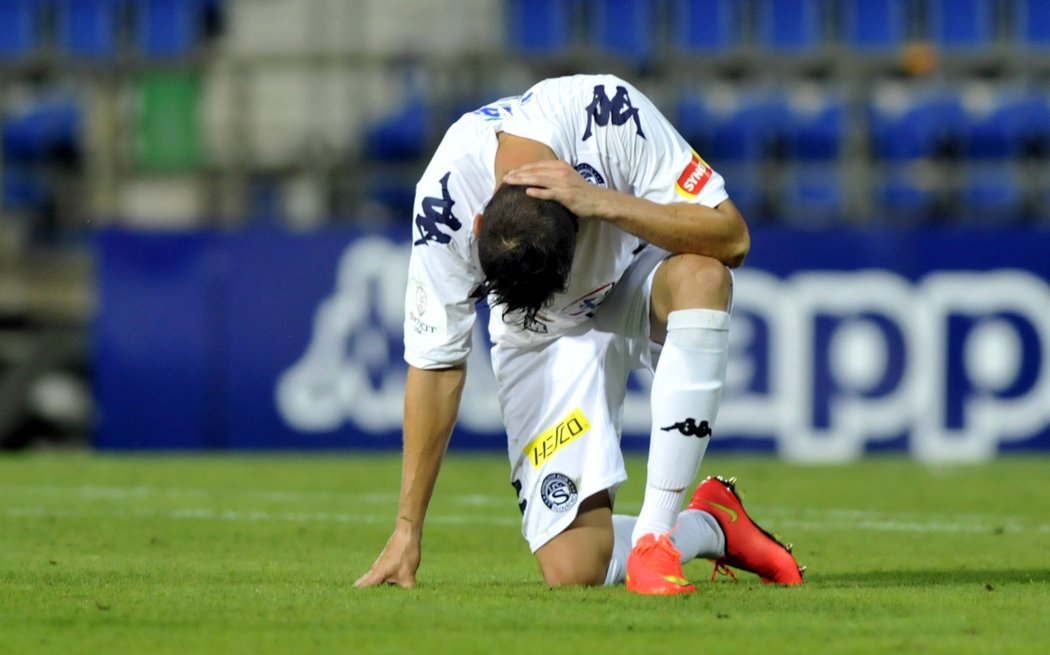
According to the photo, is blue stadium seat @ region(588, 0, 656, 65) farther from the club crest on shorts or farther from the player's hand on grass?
the player's hand on grass

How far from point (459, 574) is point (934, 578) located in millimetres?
1349

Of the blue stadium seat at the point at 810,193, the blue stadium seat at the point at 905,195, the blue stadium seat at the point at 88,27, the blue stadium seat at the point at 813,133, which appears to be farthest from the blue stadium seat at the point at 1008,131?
the blue stadium seat at the point at 88,27

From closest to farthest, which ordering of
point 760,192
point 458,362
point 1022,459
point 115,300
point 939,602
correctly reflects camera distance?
point 939,602 → point 458,362 → point 1022,459 → point 115,300 → point 760,192

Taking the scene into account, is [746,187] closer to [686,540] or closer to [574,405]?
[574,405]

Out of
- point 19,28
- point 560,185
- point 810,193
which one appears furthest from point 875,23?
point 560,185

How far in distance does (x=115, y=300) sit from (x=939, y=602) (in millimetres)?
8229

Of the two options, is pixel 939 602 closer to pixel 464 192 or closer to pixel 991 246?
pixel 464 192

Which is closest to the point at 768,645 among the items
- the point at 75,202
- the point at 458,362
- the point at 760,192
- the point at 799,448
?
the point at 458,362

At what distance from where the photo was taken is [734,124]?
44.3 ft

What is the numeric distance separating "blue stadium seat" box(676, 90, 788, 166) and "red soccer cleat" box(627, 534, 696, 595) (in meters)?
9.07

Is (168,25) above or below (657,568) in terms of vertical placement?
above

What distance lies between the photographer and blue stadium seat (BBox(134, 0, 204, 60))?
1454 cm

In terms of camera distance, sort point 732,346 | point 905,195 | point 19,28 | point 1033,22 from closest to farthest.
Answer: point 732,346 → point 905,195 → point 1033,22 → point 19,28

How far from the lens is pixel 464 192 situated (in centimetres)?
456
